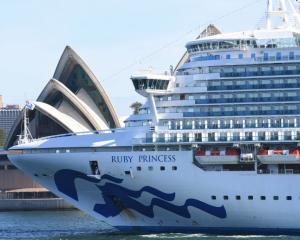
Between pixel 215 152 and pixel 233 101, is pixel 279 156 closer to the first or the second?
pixel 215 152

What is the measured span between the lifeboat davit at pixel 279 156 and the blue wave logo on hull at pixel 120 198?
2083 millimetres

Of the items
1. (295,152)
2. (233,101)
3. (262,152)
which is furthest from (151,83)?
(295,152)

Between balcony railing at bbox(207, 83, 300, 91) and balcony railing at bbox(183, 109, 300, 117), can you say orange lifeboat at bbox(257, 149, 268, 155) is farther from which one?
balcony railing at bbox(207, 83, 300, 91)

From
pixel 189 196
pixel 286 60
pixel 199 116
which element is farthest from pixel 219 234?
pixel 286 60

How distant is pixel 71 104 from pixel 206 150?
2894cm

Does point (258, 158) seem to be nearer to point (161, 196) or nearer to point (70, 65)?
point (161, 196)

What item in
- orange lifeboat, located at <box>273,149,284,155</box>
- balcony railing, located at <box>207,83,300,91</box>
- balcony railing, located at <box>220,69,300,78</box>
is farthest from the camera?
balcony railing, located at <box>220,69,300,78</box>

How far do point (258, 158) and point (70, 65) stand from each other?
30.5 meters

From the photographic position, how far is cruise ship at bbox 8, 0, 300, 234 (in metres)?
34.2

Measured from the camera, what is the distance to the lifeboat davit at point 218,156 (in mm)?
34438

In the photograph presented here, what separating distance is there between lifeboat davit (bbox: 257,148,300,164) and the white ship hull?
0.51 metres

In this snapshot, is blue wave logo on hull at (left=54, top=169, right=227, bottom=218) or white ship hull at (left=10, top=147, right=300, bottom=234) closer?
white ship hull at (left=10, top=147, right=300, bottom=234)

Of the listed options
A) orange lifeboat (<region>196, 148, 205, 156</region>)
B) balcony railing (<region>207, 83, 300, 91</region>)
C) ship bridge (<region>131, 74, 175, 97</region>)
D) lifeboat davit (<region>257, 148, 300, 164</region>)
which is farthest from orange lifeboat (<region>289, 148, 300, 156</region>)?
ship bridge (<region>131, 74, 175, 97</region>)

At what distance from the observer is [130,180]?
115 feet
